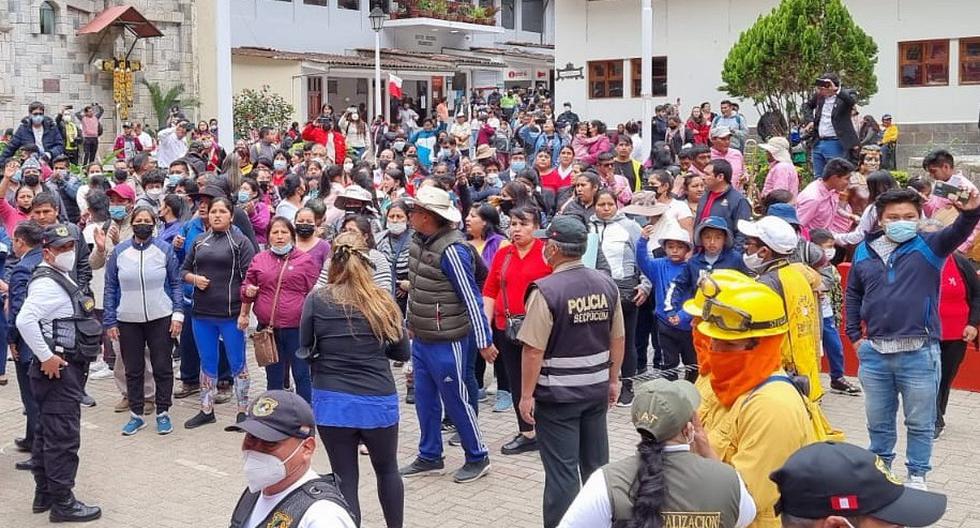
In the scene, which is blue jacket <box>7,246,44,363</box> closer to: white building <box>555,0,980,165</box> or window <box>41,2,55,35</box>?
white building <box>555,0,980,165</box>

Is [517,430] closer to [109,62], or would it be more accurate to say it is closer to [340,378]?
[340,378]

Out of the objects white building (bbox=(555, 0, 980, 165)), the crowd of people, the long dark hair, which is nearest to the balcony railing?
white building (bbox=(555, 0, 980, 165))

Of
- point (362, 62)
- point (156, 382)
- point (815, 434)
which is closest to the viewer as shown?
point (815, 434)

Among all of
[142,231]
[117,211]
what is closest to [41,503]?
[142,231]

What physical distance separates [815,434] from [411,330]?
12.7ft

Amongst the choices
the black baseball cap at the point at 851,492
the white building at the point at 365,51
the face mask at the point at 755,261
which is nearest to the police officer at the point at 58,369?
the face mask at the point at 755,261

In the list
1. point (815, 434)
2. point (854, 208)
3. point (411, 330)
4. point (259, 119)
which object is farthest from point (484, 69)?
point (815, 434)

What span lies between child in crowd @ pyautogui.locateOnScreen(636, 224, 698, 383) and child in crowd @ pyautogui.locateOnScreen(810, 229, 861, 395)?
4.24ft

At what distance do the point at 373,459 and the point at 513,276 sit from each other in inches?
92.0

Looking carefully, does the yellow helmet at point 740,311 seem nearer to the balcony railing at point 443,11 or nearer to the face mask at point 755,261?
the face mask at point 755,261

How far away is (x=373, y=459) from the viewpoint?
6.03m

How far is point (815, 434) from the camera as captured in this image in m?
4.00

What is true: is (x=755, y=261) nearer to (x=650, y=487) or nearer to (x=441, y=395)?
(x=441, y=395)

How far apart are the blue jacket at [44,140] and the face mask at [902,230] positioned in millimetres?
16835
